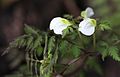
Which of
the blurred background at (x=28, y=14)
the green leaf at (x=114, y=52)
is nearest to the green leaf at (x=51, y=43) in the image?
the green leaf at (x=114, y=52)

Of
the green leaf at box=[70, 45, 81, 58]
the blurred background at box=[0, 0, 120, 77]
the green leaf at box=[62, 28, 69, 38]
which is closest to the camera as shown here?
the green leaf at box=[62, 28, 69, 38]

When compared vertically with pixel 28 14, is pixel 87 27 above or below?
below

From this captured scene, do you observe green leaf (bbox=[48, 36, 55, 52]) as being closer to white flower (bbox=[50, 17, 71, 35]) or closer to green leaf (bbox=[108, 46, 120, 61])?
white flower (bbox=[50, 17, 71, 35])

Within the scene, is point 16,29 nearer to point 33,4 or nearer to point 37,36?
point 33,4

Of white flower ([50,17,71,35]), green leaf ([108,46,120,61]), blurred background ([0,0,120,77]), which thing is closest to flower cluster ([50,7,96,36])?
white flower ([50,17,71,35])

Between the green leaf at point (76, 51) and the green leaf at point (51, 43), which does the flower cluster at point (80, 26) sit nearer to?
the green leaf at point (51, 43)

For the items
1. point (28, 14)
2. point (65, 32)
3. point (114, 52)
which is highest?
point (28, 14)

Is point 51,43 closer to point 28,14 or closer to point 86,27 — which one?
point 86,27

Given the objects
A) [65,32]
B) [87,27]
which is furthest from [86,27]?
[65,32]

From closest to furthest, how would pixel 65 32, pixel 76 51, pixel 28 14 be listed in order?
pixel 65 32
pixel 76 51
pixel 28 14
